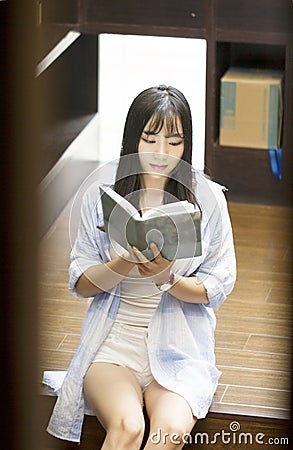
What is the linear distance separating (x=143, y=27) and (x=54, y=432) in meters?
0.55

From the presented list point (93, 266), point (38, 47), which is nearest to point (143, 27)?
point (38, 47)

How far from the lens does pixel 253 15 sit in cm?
139

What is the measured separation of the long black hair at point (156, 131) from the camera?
4.84 ft

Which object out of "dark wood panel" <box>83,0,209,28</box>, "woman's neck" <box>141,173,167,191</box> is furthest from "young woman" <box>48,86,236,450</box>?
"dark wood panel" <box>83,0,209,28</box>

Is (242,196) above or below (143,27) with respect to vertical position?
below

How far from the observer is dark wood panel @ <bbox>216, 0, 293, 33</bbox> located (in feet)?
4.28

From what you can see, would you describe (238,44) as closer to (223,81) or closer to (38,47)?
(223,81)

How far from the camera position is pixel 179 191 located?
1.48 metres

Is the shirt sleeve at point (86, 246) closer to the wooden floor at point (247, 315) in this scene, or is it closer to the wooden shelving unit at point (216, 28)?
the wooden floor at point (247, 315)

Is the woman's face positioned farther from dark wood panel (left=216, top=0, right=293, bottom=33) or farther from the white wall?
dark wood panel (left=216, top=0, right=293, bottom=33)

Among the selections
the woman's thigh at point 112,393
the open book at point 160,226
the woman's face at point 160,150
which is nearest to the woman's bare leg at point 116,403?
the woman's thigh at point 112,393

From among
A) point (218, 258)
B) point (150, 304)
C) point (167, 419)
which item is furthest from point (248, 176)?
point (167, 419)

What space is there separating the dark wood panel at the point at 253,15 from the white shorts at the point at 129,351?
50cm

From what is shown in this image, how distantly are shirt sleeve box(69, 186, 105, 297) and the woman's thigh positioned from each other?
0.14 m
